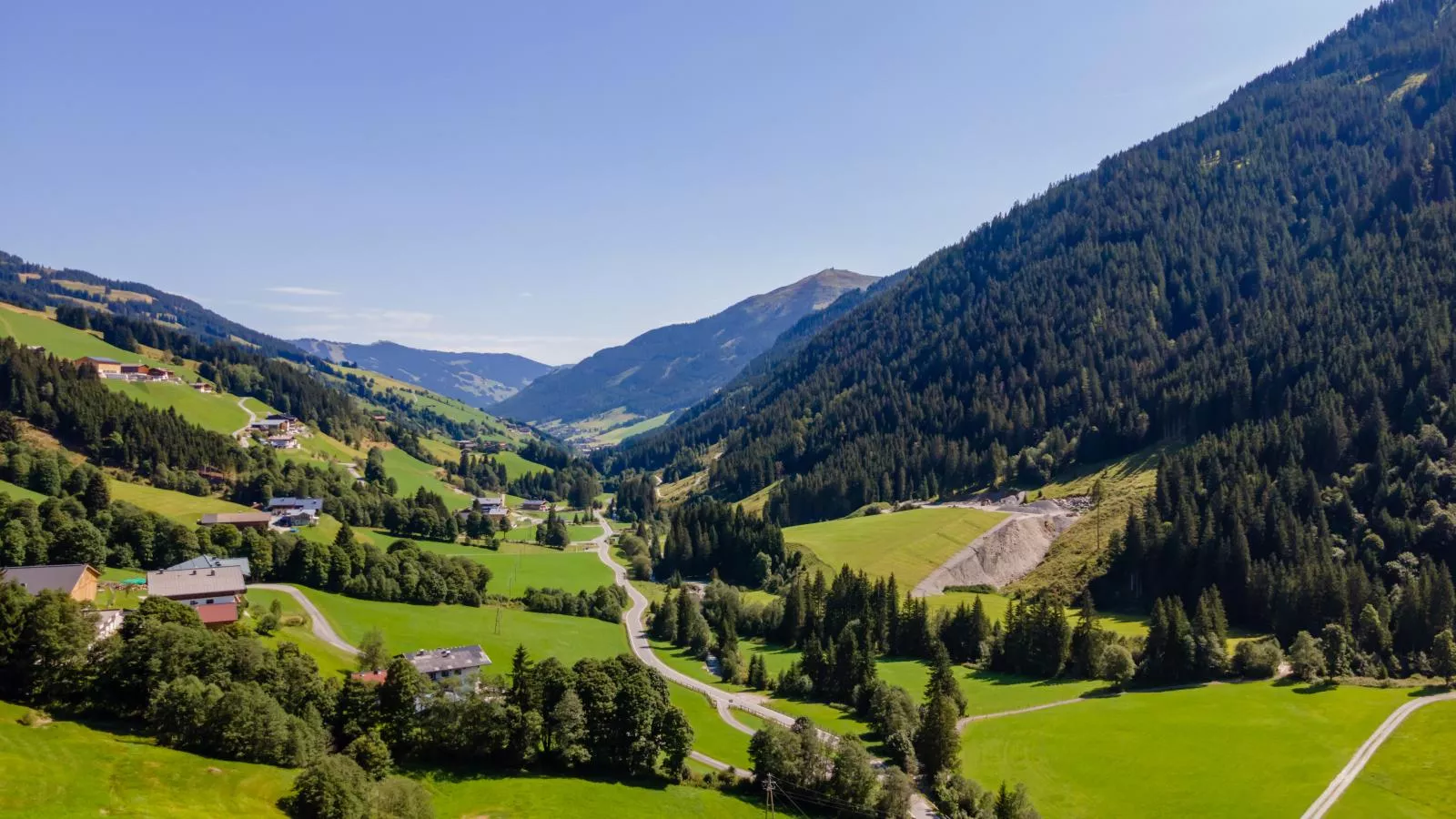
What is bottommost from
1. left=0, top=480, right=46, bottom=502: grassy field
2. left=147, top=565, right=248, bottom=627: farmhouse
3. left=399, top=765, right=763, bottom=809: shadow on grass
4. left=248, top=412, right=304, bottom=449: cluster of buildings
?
left=399, top=765, right=763, bottom=809: shadow on grass

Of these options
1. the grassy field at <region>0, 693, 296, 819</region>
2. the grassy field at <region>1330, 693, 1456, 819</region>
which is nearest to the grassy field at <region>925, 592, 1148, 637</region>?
the grassy field at <region>1330, 693, 1456, 819</region>

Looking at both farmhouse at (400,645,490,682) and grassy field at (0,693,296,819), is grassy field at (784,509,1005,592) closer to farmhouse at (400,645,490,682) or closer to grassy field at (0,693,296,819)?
farmhouse at (400,645,490,682)

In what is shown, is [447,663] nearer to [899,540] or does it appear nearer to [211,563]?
[211,563]

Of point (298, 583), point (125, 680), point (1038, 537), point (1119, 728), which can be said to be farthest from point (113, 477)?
point (1038, 537)

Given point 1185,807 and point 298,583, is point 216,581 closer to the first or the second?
point 298,583

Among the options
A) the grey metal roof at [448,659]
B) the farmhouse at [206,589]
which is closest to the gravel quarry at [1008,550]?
the grey metal roof at [448,659]

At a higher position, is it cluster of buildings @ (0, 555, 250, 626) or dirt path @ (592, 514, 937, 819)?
cluster of buildings @ (0, 555, 250, 626)

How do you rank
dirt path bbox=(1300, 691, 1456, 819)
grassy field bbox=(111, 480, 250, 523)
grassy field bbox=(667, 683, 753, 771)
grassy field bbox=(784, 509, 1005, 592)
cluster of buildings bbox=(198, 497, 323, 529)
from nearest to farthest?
dirt path bbox=(1300, 691, 1456, 819), grassy field bbox=(667, 683, 753, 771), grassy field bbox=(111, 480, 250, 523), cluster of buildings bbox=(198, 497, 323, 529), grassy field bbox=(784, 509, 1005, 592)
